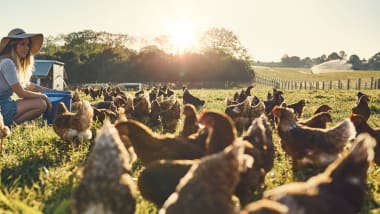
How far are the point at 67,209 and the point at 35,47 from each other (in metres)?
5.66

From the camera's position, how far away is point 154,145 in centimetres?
492

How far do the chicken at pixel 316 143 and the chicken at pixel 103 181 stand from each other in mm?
3552

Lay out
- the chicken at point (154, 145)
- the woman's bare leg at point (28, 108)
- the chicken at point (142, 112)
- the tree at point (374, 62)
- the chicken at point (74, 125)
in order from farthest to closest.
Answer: the tree at point (374, 62) < the chicken at point (142, 112) < the woman's bare leg at point (28, 108) < the chicken at point (74, 125) < the chicken at point (154, 145)

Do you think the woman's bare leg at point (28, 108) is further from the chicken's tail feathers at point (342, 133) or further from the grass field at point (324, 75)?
the grass field at point (324, 75)

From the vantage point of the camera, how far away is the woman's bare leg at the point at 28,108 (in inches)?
338

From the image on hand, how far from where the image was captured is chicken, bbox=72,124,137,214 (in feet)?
10.2

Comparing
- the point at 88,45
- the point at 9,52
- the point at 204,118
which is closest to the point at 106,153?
the point at 204,118

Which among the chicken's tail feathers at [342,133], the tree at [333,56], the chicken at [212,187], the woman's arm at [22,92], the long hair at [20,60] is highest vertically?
the long hair at [20,60]

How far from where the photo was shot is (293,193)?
305cm

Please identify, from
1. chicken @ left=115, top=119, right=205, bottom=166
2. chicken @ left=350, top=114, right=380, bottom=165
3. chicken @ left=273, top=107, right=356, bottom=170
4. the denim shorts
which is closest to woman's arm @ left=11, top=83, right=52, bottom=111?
Result: the denim shorts

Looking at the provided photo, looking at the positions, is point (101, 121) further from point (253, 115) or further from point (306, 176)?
point (306, 176)

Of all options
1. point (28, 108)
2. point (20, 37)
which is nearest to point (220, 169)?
point (20, 37)

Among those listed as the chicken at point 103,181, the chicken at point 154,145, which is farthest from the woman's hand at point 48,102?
the chicken at point 103,181

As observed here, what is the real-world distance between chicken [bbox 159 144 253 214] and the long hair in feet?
20.1
